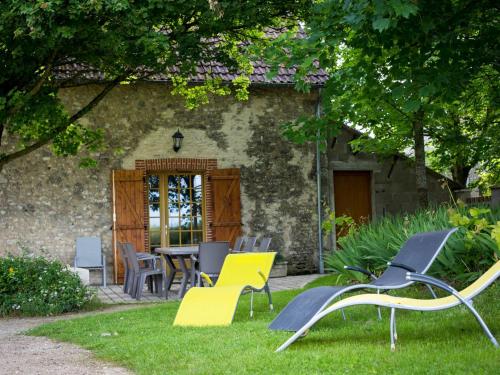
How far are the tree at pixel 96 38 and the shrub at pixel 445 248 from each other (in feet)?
9.43

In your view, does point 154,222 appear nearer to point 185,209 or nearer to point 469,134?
point 185,209

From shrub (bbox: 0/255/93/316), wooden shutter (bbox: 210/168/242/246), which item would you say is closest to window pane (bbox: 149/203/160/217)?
wooden shutter (bbox: 210/168/242/246)

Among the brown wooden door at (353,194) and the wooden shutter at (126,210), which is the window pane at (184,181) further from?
the brown wooden door at (353,194)

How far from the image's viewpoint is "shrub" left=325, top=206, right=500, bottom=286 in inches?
295

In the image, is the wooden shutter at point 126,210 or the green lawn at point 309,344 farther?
the wooden shutter at point 126,210

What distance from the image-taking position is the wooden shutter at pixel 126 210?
13.1 metres

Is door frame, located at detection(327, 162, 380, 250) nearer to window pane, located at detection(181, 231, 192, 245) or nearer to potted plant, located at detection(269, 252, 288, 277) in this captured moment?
potted plant, located at detection(269, 252, 288, 277)

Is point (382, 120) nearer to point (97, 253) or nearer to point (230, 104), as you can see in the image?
point (230, 104)

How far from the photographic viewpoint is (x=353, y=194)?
1544cm

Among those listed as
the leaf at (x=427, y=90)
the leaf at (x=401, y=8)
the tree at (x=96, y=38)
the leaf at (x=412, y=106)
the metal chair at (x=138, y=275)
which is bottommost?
the metal chair at (x=138, y=275)

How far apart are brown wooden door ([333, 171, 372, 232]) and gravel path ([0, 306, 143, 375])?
29.2 ft

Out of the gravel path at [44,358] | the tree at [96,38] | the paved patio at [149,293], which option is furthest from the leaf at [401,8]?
the paved patio at [149,293]

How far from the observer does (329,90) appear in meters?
8.40

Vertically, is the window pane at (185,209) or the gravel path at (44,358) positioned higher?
the window pane at (185,209)
